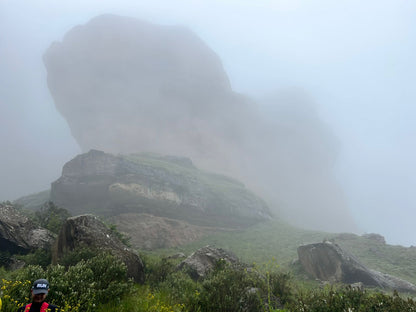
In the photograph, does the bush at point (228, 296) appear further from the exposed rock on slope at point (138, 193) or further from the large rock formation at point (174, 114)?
the large rock formation at point (174, 114)

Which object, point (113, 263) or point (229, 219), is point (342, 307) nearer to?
point (113, 263)

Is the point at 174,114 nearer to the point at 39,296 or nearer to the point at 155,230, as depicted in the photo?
the point at 155,230

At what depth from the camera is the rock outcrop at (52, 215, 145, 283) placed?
32.7ft

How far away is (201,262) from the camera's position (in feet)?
46.2

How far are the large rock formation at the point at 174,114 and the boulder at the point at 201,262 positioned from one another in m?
111

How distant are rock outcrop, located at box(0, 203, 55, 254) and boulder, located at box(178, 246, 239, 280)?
27.8 ft

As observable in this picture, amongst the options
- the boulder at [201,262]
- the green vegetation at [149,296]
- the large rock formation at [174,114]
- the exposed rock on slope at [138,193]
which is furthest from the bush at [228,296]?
the large rock formation at [174,114]

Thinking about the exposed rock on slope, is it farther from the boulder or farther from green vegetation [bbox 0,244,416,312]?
green vegetation [bbox 0,244,416,312]

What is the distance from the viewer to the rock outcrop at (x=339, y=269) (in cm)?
2044

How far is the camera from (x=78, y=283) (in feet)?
19.8

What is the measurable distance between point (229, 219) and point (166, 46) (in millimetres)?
173934

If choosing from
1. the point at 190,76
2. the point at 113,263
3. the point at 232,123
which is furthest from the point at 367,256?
the point at 190,76

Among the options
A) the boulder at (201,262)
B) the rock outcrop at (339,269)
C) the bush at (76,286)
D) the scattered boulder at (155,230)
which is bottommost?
the scattered boulder at (155,230)

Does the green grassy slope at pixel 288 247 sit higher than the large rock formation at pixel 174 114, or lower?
lower
